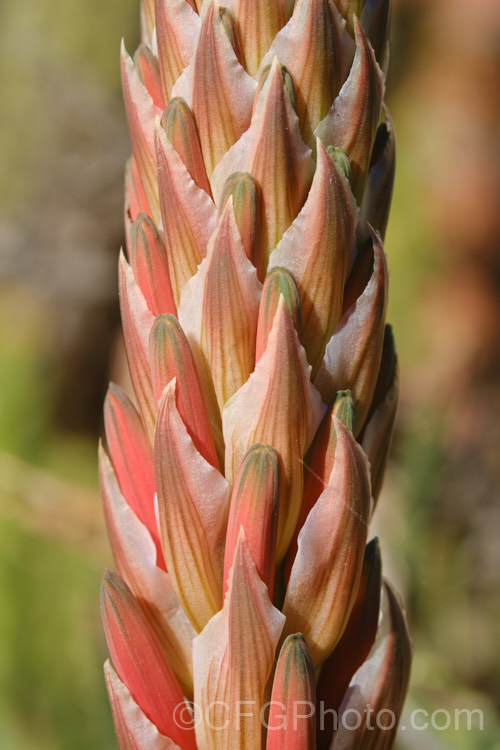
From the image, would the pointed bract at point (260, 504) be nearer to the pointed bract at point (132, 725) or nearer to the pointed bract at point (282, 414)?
the pointed bract at point (282, 414)

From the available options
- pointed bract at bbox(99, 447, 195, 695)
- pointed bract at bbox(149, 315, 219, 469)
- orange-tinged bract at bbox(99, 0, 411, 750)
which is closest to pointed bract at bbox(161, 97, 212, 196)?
orange-tinged bract at bbox(99, 0, 411, 750)

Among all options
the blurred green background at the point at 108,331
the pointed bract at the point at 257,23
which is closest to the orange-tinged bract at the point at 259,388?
the pointed bract at the point at 257,23

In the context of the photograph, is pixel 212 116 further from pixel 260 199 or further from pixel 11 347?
pixel 11 347

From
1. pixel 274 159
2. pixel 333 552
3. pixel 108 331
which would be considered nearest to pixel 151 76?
pixel 274 159

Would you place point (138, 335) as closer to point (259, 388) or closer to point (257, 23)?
point (259, 388)

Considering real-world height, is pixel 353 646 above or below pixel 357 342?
below
